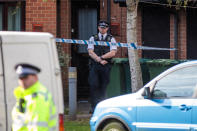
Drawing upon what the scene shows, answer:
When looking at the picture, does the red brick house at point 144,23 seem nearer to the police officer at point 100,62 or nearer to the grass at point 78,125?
the police officer at point 100,62

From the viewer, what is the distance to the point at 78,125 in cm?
1063

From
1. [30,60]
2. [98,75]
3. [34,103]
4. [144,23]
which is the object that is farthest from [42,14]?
[34,103]

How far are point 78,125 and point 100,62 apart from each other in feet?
5.28

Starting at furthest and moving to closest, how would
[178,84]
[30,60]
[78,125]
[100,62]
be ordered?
[100,62] → [78,125] → [178,84] → [30,60]

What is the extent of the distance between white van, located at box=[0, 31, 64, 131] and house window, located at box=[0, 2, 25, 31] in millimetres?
9106

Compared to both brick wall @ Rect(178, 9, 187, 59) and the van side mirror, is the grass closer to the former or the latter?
the van side mirror

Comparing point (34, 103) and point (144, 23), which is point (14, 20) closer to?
point (144, 23)

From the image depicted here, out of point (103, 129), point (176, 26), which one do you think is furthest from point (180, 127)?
point (176, 26)

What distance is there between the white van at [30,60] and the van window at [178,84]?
206 centimetres

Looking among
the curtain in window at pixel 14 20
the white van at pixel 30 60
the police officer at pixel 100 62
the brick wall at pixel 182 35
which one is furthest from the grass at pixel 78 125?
the curtain in window at pixel 14 20

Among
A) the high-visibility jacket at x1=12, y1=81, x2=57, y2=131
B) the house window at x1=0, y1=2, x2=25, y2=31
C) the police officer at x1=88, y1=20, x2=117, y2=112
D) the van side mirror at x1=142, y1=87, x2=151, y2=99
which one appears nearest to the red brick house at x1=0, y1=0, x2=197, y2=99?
the house window at x1=0, y1=2, x2=25, y2=31

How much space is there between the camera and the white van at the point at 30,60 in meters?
5.99

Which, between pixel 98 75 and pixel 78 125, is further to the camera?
pixel 98 75

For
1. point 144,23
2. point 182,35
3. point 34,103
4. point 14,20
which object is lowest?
point 34,103
